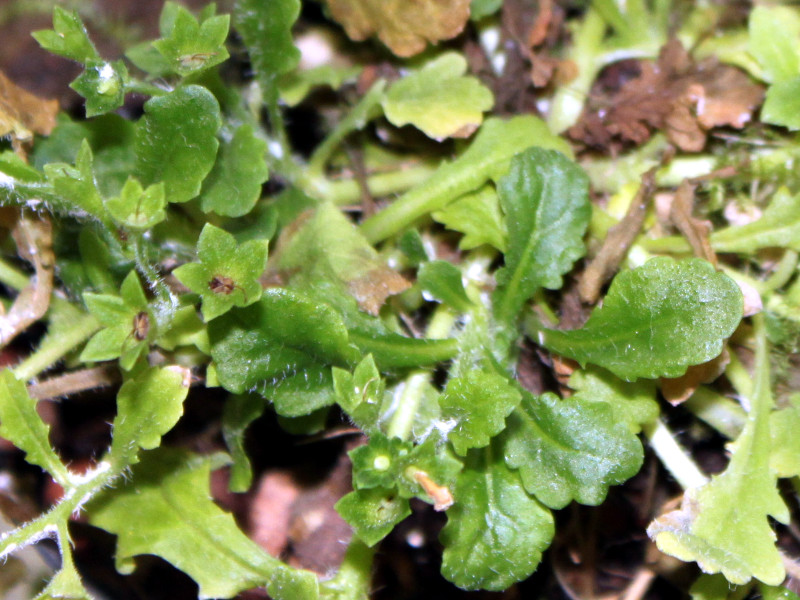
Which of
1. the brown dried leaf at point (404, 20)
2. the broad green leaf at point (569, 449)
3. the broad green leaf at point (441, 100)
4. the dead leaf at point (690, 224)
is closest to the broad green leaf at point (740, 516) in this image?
the broad green leaf at point (569, 449)

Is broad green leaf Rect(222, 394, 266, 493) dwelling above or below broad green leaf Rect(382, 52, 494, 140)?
below

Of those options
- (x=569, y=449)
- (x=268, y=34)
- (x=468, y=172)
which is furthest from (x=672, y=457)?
(x=268, y=34)

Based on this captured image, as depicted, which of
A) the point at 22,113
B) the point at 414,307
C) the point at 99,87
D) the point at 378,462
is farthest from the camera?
the point at 414,307

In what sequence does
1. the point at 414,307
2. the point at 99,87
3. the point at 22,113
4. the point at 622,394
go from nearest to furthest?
the point at 99,87 < the point at 622,394 < the point at 22,113 < the point at 414,307

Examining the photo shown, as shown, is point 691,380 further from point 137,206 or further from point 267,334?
point 137,206

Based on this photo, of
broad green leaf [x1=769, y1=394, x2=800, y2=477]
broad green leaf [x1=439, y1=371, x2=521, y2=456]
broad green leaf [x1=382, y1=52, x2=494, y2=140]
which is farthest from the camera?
broad green leaf [x1=382, y1=52, x2=494, y2=140]

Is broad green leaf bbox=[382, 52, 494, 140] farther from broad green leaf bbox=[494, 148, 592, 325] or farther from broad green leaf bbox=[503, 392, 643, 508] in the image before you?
broad green leaf bbox=[503, 392, 643, 508]

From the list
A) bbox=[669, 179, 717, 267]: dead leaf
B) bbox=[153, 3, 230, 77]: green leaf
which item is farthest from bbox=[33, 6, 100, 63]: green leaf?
bbox=[669, 179, 717, 267]: dead leaf

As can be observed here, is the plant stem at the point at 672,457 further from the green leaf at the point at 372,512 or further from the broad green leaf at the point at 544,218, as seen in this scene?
the green leaf at the point at 372,512
